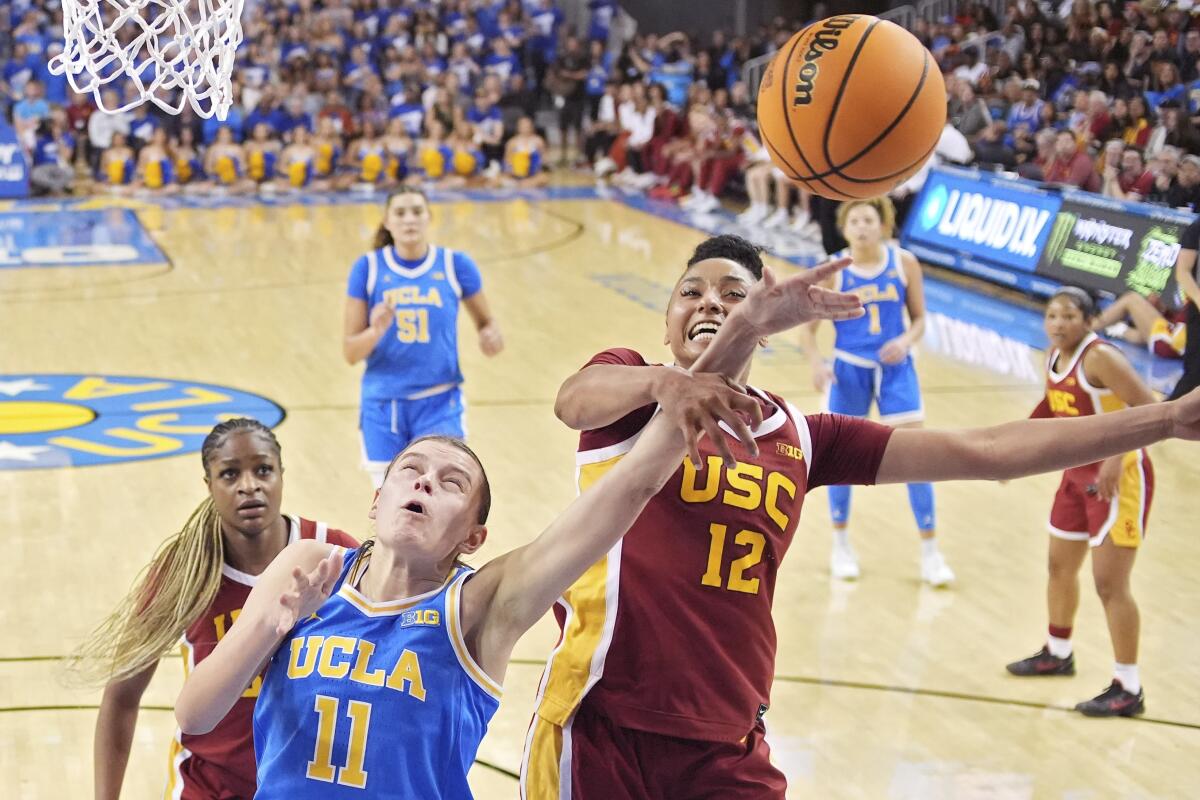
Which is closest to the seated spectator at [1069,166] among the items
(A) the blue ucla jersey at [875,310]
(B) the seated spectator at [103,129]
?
(A) the blue ucla jersey at [875,310]

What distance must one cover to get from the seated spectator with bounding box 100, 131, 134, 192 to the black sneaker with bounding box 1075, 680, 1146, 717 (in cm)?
1720

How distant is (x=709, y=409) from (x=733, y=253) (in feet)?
3.41

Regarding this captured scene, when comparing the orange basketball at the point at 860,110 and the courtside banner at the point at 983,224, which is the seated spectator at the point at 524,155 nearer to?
the courtside banner at the point at 983,224

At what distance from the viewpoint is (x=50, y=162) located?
20.3m

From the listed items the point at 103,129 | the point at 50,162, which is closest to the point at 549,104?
the point at 103,129

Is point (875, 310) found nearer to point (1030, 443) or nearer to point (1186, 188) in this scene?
point (1030, 443)

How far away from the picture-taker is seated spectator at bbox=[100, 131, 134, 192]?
20422 millimetres

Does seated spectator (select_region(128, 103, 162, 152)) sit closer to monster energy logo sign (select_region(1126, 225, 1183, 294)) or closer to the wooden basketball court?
the wooden basketball court

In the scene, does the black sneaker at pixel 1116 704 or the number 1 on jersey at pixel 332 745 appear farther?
the black sneaker at pixel 1116 704

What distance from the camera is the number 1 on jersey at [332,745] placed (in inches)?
105

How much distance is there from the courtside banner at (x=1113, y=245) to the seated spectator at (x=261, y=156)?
1162 cm

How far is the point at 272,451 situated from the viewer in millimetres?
3914

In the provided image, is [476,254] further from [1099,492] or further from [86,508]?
[1099,492]

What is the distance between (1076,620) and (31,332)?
8.46m
